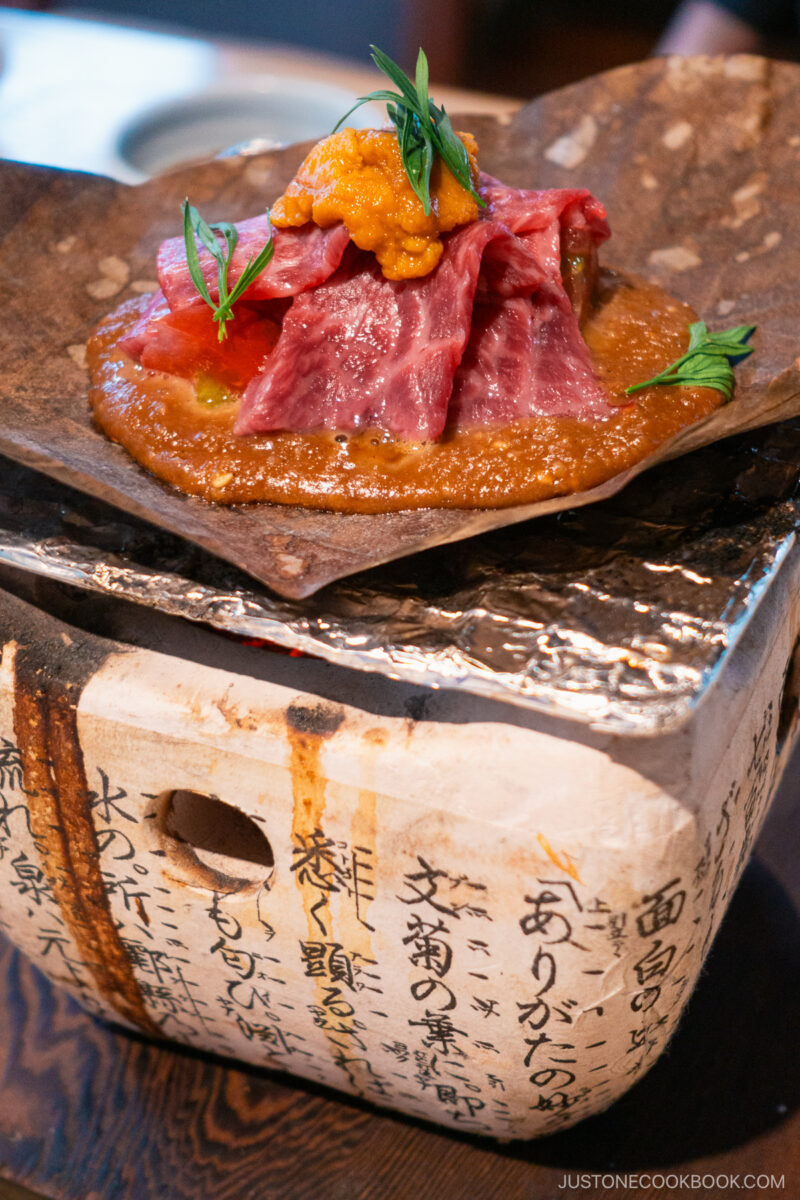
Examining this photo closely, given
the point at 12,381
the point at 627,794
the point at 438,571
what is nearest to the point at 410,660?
the point at 438,571

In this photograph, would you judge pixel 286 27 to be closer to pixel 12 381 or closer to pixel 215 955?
pixel 12 381

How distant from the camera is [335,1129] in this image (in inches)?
70.7

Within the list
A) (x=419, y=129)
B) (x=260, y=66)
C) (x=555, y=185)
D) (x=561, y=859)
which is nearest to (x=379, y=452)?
(x=419, y=129)

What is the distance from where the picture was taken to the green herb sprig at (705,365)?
1.57 metres

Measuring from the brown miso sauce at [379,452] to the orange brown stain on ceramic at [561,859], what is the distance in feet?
1.47

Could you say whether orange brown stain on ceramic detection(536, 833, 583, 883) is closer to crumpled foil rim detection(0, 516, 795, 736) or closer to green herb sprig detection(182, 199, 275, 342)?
crumpled foil rim detection(0, 516, 795, 736)

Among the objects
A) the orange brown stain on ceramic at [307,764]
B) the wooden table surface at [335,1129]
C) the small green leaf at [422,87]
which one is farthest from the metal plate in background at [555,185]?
the wooden table surface at [335,1129]

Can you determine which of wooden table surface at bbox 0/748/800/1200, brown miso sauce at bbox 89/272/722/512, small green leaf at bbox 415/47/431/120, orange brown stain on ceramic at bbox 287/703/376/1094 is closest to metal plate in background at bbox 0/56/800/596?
brown miso sauce at bbox 89/272/722/512

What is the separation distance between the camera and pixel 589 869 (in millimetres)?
1201

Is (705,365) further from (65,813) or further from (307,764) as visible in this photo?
(65,813)

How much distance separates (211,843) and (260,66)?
12.0ft
